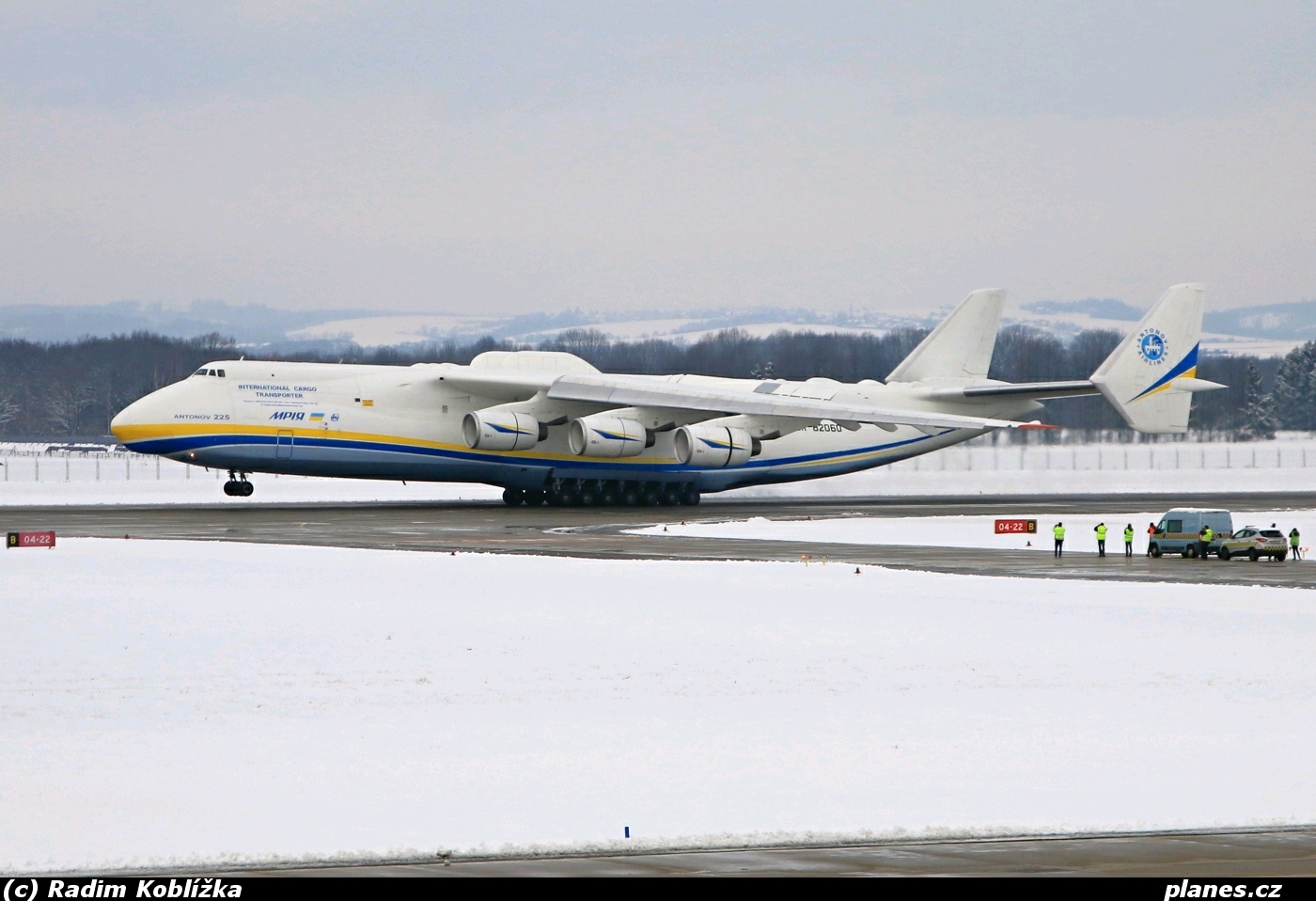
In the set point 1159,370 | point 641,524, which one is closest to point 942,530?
point 641,524

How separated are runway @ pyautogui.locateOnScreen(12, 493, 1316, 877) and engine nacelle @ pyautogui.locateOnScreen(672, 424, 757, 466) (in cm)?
121

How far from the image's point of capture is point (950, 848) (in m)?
7.60

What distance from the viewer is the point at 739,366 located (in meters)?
79.4

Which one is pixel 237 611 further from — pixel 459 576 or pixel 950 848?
pixel 950 848

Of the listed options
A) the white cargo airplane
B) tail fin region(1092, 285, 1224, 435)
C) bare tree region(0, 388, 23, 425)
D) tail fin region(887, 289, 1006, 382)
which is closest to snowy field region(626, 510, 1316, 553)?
the white cargo airplane

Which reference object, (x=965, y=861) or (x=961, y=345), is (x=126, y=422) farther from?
(x=965, y=861)

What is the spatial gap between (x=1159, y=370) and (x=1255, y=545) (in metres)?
17.8

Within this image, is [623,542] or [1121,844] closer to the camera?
[1121,844]

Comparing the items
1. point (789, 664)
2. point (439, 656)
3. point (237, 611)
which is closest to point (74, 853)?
point (439, 656)

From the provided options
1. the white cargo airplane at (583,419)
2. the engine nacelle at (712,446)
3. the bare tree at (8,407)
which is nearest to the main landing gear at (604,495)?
the white cargo airplane at (583,419)

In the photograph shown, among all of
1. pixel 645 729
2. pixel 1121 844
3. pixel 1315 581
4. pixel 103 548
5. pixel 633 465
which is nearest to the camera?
pixel 1121 844

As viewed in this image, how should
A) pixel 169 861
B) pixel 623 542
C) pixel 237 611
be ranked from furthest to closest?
pixel 623 542, pixel 237 611, pixel 169 861

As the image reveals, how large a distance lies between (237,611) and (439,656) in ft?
10.1

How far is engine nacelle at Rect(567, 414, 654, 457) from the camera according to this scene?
3738 centimetres
